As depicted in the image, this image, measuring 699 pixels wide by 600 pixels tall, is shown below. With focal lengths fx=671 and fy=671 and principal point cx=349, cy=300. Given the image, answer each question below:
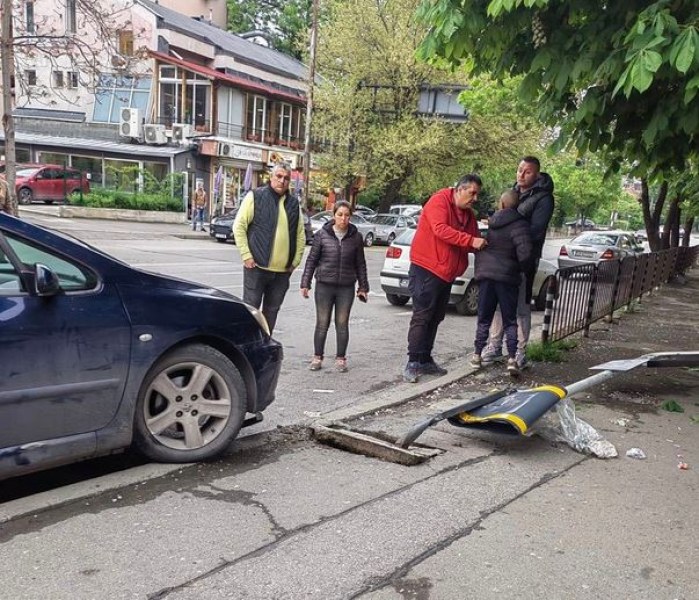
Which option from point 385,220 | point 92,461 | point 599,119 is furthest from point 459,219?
point 385,220

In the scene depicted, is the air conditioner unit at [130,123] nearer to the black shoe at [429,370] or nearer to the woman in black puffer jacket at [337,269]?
the woman in black puffer jacket at [337,269]

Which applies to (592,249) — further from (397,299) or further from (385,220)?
(385,220)

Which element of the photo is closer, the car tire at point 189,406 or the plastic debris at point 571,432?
the car tire at point 189,406

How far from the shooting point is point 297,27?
55.2 metres

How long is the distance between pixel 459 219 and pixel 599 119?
1508 millimetres

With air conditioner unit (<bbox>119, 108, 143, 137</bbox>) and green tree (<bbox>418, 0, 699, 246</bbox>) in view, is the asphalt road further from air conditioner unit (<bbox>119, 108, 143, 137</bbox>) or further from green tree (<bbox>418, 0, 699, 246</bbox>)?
air conditioner unit (<bbox>119, 108, 143, 137</bbox>)

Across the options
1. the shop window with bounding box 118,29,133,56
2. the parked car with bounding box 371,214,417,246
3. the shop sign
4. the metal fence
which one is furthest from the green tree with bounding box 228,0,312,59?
the metal fence

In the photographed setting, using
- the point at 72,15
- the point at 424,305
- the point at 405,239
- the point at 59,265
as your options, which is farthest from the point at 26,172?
the point at 59,265

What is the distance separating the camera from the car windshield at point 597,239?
818 inches

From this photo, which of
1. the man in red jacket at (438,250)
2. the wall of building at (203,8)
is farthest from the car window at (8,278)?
the wall of building at (203,8)

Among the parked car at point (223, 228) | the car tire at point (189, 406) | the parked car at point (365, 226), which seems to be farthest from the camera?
the parked car at point (365, 226)

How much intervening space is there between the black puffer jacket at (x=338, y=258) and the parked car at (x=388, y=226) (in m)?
24.1

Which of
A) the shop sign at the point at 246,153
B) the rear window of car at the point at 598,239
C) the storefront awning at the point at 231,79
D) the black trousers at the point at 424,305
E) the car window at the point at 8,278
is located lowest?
the rear window of car at the point at 598,239

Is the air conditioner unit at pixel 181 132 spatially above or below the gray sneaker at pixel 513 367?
above
